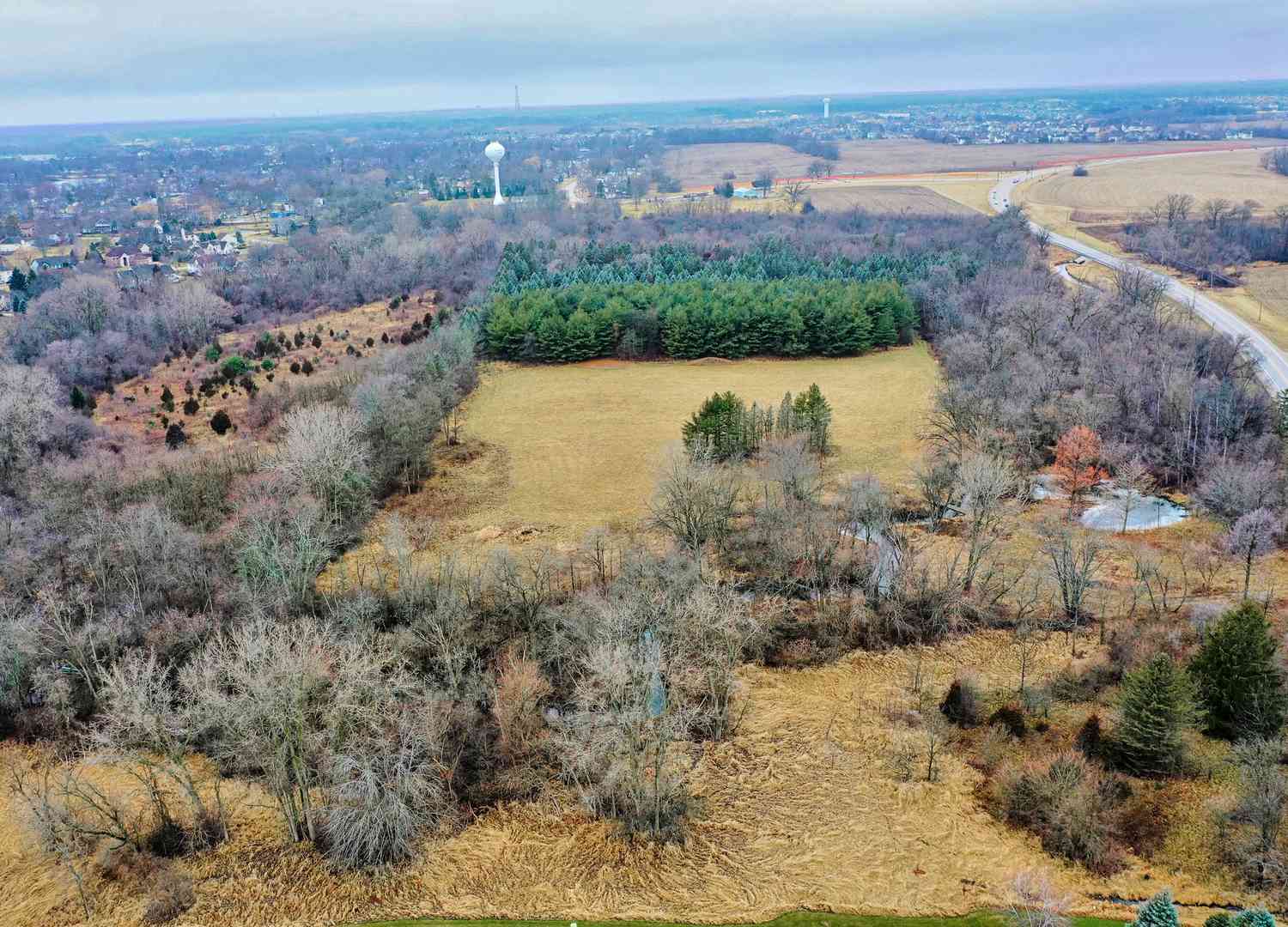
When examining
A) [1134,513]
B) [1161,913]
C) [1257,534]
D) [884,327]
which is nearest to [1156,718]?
[1161,913]

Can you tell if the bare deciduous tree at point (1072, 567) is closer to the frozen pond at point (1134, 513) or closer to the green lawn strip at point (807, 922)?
the frozen pond at point (1134, 513)

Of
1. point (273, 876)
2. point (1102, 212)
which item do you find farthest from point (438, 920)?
point (1102, 212)

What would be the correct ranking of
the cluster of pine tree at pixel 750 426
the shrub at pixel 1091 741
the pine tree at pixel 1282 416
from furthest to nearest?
the cluster of pine tree at pixel 750 426 < the pine tree at pixel 1282 416 < the shrub at pixel 1091 741

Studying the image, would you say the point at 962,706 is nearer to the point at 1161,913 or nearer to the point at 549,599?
the point at 1161,913

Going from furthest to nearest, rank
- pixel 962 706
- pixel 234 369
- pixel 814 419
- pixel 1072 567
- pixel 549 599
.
Result: pixel 234 369 < pixel 814 419 < pixel 1072 567 < pixel 549 599 < pixel 962 706

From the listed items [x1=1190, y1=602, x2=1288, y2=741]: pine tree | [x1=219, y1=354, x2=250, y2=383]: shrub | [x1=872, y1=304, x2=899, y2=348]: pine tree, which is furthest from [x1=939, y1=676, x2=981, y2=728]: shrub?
[x1=219, y1=354, x2=250, y2=383]: shrub

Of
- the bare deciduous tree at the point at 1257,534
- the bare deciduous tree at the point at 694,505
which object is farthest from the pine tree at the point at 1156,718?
the bare deciduous tree at the point at 694,505
